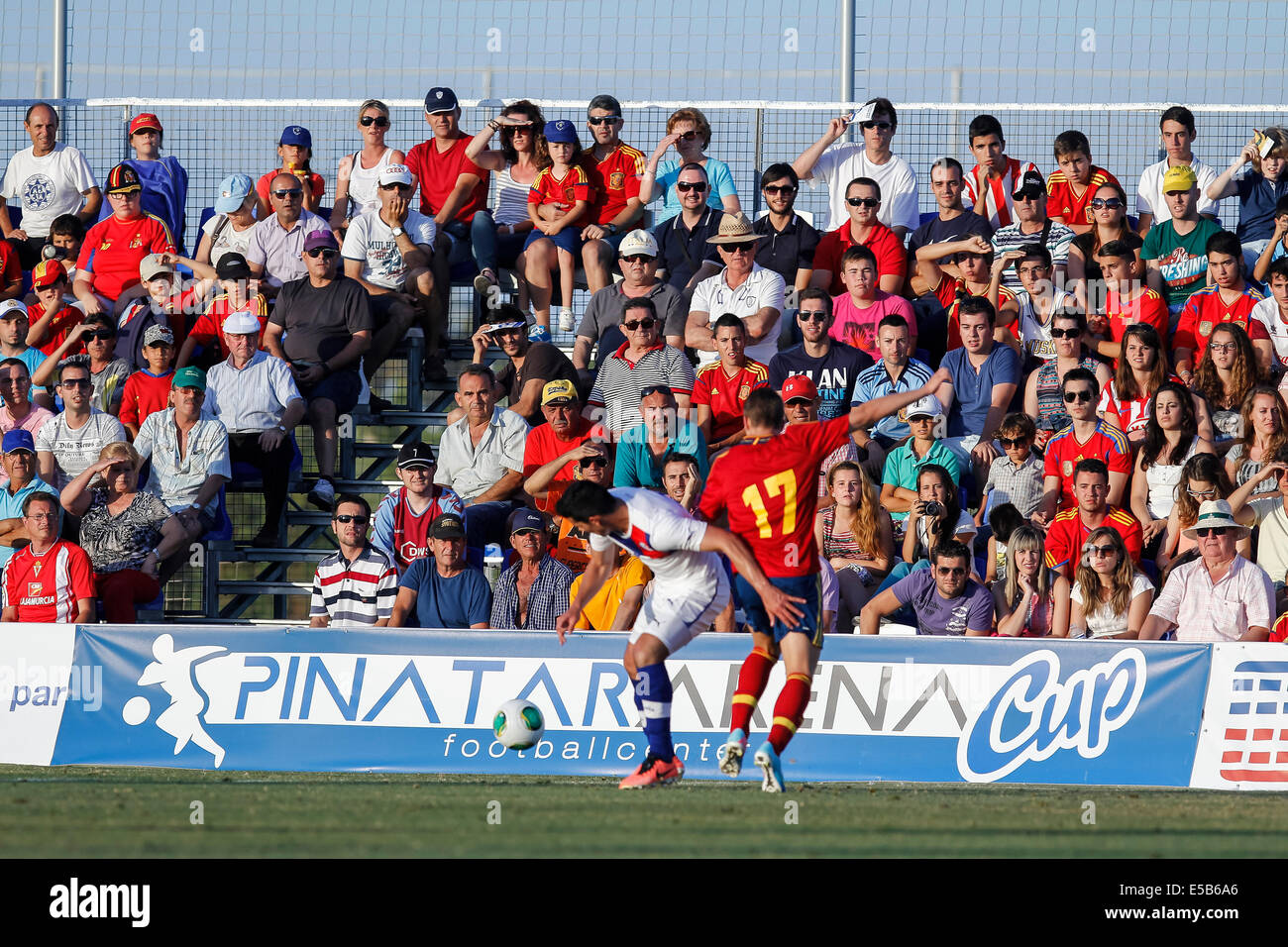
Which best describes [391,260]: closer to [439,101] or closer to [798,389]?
[439,101]

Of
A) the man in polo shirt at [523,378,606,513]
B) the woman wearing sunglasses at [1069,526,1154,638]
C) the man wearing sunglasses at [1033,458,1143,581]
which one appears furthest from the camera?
the man in polo shirt at [523,378,606,513]

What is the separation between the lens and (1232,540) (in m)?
11.3

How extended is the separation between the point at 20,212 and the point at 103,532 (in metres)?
5.90

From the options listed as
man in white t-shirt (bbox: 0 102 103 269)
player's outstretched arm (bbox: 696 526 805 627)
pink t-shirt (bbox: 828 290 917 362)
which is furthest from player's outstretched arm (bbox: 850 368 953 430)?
man in white t-shirt (bbox: 0 102 103 269)

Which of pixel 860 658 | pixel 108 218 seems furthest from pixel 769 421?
pixel 108 218

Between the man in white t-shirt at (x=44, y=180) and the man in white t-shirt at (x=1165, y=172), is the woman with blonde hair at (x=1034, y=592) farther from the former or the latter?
the man in white t-shirt at (x=44, y=180)

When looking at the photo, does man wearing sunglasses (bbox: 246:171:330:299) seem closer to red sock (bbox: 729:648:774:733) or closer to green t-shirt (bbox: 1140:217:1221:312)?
green t-shirt (bbox: 1140:217:1221:312)

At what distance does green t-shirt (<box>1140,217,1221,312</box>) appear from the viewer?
14609 millimetres

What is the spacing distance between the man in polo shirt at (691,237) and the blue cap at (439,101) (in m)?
2.55

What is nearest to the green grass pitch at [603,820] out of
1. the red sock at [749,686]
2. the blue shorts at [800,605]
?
the red sock at [749,686]

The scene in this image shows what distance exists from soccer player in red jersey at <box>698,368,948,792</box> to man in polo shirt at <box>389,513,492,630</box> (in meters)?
3.46

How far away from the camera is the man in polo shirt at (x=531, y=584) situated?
1238 cm
